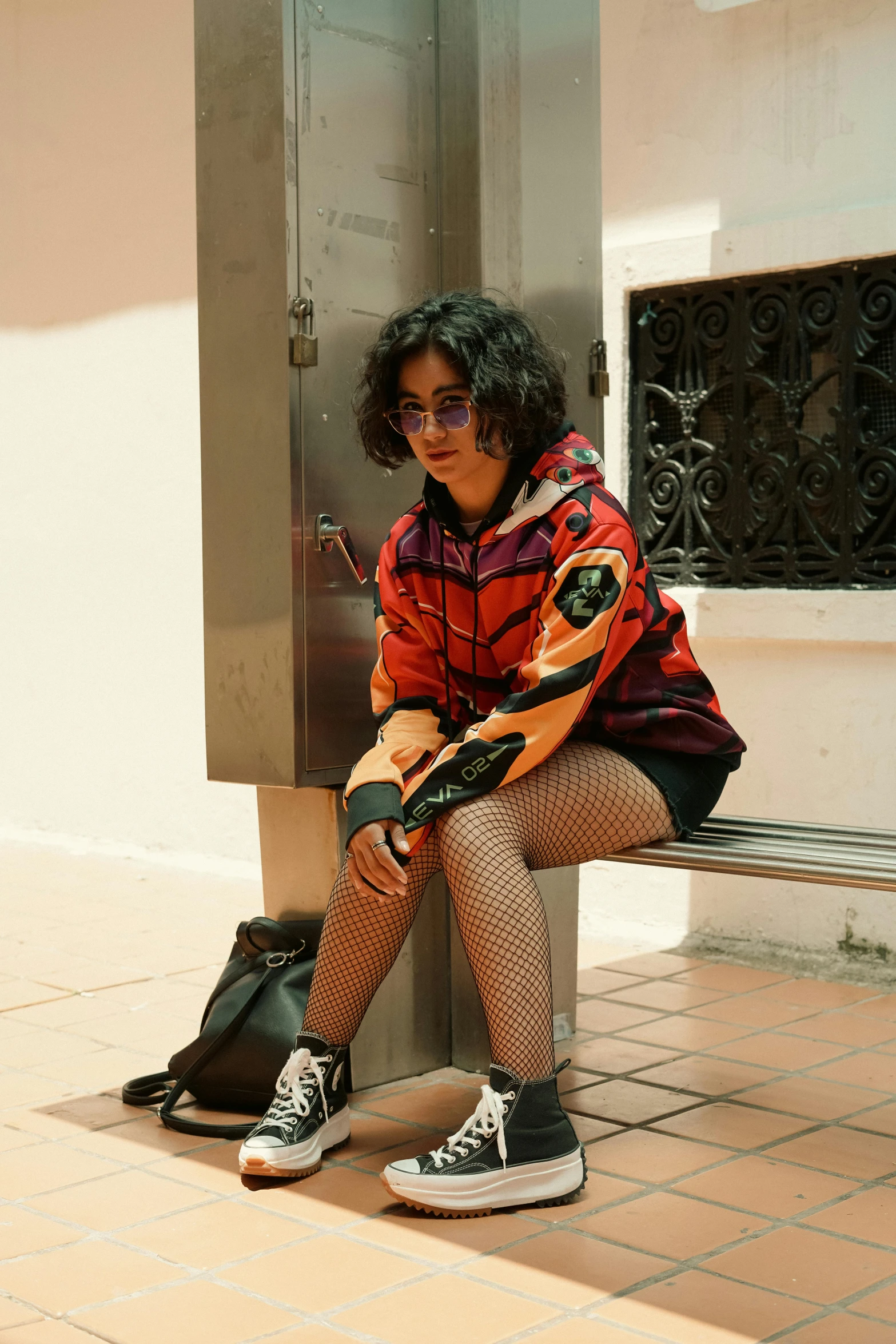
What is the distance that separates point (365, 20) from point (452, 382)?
3.38ft

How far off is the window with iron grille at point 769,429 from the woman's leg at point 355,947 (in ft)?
7.02

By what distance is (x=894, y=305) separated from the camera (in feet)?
14.8

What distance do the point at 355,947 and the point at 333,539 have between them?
36.6 inches

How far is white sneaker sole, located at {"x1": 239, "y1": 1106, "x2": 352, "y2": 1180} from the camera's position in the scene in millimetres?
2955

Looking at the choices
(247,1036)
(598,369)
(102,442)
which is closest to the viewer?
(247,1036)

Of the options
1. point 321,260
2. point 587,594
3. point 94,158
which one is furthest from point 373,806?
point 94,158

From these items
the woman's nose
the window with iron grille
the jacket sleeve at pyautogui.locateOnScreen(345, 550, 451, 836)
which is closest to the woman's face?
the woman's nose

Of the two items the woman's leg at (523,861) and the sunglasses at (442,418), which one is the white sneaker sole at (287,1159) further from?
the sunglasses at (442,418)

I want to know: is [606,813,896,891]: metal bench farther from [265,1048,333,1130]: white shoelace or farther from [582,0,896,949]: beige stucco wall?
[582,0,896,949]: beige stucco wall

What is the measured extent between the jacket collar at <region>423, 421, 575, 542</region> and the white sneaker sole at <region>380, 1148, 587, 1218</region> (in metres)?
1.22

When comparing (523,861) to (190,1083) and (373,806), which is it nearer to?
(373,806)

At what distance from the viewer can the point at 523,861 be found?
2916 millimetres

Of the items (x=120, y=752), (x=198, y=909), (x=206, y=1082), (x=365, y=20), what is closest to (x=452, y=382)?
(x=365, y=20)

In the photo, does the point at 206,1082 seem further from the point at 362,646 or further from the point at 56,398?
the point at 56,398
